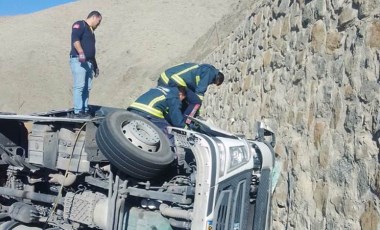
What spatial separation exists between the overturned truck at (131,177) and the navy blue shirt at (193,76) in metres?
0.77

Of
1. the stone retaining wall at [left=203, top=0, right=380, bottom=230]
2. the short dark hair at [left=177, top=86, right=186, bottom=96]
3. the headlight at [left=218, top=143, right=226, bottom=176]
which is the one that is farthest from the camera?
the short dark hair at [left=177, top=86, right=186, bottom=96]

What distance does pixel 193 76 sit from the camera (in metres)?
7.05

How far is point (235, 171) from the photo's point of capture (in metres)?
5.00

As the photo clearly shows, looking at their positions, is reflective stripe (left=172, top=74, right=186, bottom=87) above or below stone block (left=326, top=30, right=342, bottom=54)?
below

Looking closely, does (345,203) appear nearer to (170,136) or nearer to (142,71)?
(170,136)

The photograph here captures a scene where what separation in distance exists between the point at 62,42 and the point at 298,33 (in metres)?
32.9

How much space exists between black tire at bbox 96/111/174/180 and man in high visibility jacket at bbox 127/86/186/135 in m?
0.75

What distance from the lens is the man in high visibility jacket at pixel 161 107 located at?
246 inches

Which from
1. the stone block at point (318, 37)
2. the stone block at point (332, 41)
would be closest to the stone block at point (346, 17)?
the stone block at point (332, 41)

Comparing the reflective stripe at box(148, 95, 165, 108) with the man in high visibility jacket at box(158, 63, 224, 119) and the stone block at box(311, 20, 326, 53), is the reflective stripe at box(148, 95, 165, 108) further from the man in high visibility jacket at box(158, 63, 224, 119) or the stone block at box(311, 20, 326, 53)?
the stone block at box(311, 20, 326, 53)

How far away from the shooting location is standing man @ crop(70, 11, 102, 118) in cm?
833

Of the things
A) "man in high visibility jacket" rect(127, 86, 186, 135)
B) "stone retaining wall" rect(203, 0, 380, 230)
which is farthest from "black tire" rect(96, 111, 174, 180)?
"stone retaining wall" rect(203, 0, 380, 230)

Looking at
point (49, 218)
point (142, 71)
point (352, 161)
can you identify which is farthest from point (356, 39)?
point (142, 71)

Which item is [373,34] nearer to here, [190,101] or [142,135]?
[190,101]
